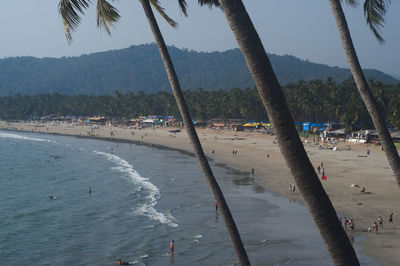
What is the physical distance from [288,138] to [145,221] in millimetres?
27282

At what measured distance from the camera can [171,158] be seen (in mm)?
65562

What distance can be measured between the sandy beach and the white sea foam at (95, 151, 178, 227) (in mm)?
10905

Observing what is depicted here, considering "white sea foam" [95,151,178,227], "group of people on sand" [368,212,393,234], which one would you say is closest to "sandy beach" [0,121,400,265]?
"group of people on sand" [368,212,393,234]

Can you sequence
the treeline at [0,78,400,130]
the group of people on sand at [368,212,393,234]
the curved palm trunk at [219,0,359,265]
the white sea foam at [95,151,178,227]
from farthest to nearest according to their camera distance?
the treeline at [0,78,400,130]
the white sea foam at [95,151,178,227]
the group of people on sand at [368,212,393,234]
the curved palm trunk at [219,0,359,265]

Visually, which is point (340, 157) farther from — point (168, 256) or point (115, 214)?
point (168, 256)

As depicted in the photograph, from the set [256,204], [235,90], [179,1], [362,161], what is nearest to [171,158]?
[362,161]

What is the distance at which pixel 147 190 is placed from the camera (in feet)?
133

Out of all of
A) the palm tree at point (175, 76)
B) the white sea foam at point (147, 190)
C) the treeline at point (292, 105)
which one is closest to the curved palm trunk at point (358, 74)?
the palm tree at point (175, 76)

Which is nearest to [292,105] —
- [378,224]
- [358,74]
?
[378,224]

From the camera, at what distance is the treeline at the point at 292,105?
7477 centimetres

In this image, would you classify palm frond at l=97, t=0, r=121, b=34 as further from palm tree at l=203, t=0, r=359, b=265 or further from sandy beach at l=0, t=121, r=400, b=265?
sandy beach at l=0, t=121, r=400, b=265

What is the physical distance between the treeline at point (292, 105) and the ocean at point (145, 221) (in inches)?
1371

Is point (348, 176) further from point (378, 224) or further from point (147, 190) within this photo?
point (147, 190)

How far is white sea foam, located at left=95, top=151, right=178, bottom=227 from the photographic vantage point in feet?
99.4
